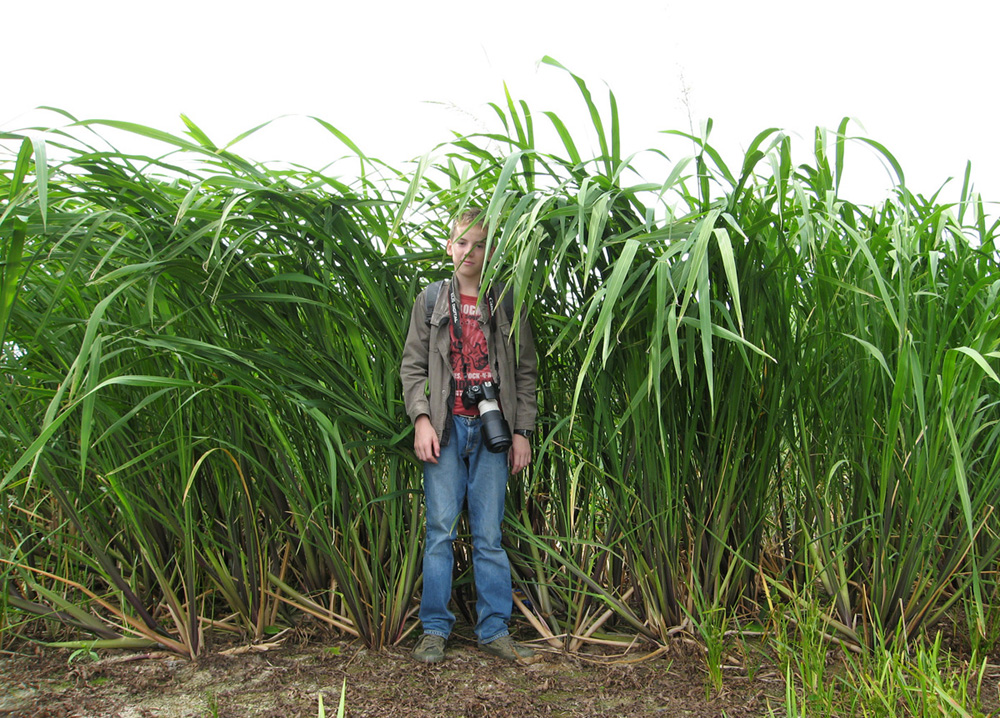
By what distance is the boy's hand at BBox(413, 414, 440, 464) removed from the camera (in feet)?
5.44

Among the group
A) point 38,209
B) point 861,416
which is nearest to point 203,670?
point 38,209

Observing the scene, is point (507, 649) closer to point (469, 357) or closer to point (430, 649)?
point (430, 649)

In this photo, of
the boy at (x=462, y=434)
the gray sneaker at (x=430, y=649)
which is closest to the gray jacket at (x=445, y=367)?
the boy at (x=462, y=434)

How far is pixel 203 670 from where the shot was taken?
1.67 meters

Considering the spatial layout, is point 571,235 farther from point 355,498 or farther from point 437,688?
point 437,688

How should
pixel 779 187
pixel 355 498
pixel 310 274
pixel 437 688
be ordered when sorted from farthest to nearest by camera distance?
pixel 355 498 < pixel 310 274 < pixel 437 688 < pixel 779 187

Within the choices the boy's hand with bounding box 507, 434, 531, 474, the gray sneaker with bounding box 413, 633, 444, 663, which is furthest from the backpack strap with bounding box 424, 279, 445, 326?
the gray sneaker with bounding box 413, 633, 444, 663

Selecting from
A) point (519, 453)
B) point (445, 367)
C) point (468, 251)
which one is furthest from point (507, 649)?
point (468, 251)

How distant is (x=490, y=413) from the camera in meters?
1.72

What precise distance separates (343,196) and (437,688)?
1.02 metres

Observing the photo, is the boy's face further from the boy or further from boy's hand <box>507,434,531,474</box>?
boy's hand <box>507,434,531,474</box>

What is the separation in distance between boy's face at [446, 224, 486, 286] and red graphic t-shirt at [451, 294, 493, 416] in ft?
0.22

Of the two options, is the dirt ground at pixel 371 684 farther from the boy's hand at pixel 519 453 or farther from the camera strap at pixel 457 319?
the camera strap at pixel 457 319

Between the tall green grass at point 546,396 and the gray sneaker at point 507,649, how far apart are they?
11cm
